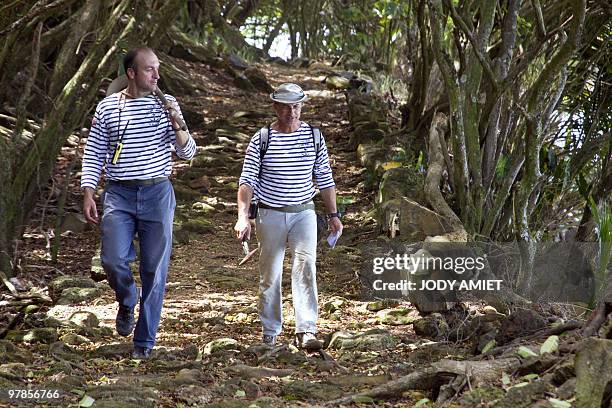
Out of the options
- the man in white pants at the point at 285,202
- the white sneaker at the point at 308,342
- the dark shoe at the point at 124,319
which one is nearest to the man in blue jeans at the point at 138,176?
the dark shoe at the point at 124,319

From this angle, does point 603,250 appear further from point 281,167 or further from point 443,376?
point 443,376

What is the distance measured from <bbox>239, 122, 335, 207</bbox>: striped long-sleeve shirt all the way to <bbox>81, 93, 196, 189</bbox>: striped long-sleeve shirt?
0.43 meters

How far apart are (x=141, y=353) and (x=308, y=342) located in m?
1.04

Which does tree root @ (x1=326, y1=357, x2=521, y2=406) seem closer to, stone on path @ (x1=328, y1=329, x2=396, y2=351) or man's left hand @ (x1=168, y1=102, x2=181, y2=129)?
stone on path @ (x1=328, y1=329, x2=396, y2=351)

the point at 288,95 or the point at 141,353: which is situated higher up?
the point at 288,95

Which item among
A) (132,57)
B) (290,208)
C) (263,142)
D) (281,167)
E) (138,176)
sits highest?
(132,57)

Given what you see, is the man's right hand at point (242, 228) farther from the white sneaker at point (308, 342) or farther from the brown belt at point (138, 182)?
the white sneaker at point (308, 342)

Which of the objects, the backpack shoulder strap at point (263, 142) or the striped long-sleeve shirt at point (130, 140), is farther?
the backpack shoulder strap at point (263, 142)

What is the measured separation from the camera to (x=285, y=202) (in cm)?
611

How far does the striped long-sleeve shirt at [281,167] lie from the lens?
609cm

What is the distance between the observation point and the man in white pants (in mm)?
6078

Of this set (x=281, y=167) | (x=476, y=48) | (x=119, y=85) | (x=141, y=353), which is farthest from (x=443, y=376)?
(x=476, y=48)

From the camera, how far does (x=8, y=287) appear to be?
25.8 ft

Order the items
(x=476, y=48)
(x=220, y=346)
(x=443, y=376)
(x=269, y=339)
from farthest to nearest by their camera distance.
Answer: (x=476, y=48) < (x=269, y=339) < (x=220, y=346) < (x=443, y=376)
